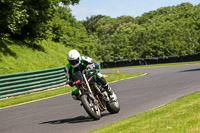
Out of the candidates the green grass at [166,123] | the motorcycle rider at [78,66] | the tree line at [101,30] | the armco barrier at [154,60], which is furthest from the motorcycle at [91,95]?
the armco barrier at [154,60]

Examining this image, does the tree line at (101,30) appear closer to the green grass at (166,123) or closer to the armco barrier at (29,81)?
the armco barrier at (29,81)

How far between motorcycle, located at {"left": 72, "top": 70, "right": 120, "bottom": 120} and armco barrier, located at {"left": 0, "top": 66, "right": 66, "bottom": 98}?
10.9m

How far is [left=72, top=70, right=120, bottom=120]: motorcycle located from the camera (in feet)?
26.2

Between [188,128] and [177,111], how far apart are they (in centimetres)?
186

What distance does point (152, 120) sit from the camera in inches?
261

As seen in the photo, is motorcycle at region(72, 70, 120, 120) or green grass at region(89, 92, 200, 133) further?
motorcycle at region(72, 70, 120, 120)

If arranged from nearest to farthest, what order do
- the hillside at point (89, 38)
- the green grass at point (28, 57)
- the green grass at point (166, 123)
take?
1. the green grass at point (166, 123)
2. the green grass at point (28, 57)
3. the hillside at point (89, 38)

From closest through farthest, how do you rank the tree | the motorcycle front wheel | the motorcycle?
the motorcycle front wheel < the motorcycle < the tree

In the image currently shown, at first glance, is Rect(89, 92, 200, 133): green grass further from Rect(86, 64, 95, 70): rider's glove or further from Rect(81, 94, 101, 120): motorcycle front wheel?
Rect(86, 64, 95, 70): rider's glove

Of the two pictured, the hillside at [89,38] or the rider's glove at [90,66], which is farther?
the hillside at [89,38]

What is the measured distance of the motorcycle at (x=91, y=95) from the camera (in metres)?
7.98

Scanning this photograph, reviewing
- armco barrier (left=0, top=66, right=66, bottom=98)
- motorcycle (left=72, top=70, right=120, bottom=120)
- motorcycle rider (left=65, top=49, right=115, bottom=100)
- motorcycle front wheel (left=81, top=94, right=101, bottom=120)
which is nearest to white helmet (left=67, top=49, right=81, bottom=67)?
motorcycle rider (left=65, top=49, right=115, bottom=100)

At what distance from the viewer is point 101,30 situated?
143625mm

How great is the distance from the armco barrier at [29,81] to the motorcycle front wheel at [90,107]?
443 inches
